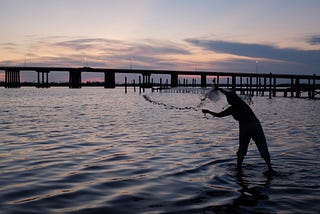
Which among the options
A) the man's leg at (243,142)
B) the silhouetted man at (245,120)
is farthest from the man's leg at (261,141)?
the man's leg at (243,142)

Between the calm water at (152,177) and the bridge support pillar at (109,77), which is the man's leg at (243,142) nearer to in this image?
the calm water at (152,177)

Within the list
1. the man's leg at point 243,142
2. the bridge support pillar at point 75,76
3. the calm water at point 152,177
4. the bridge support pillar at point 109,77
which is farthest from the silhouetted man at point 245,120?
the bridge support pillar at point 75,76

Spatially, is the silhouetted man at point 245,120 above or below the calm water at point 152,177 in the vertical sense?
above

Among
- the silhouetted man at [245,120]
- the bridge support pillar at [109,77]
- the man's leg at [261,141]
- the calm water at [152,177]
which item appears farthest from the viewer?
the bridge support pillar at [109,77]

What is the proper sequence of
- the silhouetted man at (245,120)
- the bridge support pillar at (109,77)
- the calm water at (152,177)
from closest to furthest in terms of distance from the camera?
the calm water at (152,177)
the silhouetted man at (245,120)
the bridge support pillar at (109,77)

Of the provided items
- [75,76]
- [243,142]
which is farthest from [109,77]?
[243,142]

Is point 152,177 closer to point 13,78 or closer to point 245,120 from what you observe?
point 245,120

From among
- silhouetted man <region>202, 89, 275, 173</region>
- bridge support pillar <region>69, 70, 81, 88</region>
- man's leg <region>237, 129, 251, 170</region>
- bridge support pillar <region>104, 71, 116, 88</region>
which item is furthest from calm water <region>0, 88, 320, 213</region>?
bridge support pillar <region>69, 70, 81, 88</region>

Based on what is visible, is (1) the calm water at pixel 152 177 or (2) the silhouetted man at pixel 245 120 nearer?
(1) the calm water at pixel 152 177

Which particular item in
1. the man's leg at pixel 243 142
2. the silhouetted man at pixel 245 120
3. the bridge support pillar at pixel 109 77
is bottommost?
the man's leg at pixel 243 142

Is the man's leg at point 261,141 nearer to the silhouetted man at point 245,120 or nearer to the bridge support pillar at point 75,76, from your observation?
the silhouetted man at point 245,120

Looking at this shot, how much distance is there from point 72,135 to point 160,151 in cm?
587

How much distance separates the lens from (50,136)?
1608 centimetres

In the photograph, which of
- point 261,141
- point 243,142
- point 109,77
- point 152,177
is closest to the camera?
point 152,177
